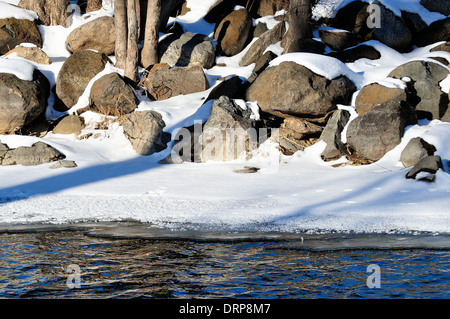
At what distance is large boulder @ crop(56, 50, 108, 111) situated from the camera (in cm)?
1416

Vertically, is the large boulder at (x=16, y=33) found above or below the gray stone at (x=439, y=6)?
below

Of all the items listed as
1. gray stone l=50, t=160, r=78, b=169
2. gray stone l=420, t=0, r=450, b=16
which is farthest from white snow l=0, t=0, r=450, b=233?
gray stone l=420, t=0, r=450, b=16

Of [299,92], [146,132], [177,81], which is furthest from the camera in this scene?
[177,81]

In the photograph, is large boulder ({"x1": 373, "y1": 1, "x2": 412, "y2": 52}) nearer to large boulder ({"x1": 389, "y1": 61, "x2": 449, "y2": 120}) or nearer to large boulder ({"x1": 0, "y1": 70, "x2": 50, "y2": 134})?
large boulder ({"x1": 389, "y1": 61, "x2": 449, "y2": 120})

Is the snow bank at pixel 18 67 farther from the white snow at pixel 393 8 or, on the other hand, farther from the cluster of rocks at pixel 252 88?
the white snow at pixel 393 8

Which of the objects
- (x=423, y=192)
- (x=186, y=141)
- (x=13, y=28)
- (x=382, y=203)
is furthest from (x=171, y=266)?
(x=13, y=28)

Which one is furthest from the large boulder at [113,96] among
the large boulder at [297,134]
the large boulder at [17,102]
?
the large boulder at [297,134]

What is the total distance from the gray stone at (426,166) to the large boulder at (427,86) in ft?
8.98

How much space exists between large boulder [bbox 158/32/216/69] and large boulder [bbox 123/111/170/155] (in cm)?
345

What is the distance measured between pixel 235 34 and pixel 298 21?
7.61 ft

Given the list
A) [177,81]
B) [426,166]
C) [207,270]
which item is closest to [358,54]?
[177,81]

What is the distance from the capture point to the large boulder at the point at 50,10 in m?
16.9

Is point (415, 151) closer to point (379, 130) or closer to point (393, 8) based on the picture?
point (379, 130)

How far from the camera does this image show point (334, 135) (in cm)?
1178
